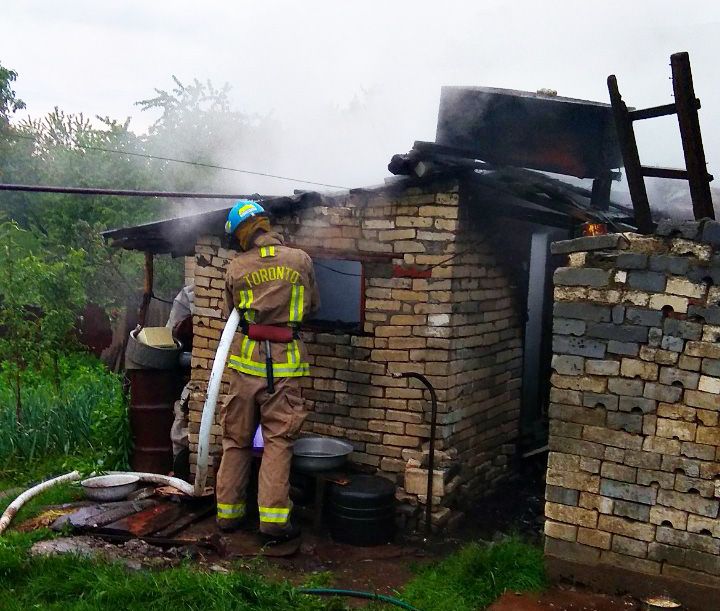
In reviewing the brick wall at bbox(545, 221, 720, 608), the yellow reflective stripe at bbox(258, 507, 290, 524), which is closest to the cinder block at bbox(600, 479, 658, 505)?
the brick wall at bbox(545, 221, 720, 608)

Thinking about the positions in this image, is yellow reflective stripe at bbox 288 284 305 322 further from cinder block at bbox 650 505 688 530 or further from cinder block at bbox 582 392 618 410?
cinder block at bbox 650 505 688 530

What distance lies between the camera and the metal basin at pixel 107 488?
22.4ft

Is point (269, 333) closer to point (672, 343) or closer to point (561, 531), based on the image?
point (561, 531)

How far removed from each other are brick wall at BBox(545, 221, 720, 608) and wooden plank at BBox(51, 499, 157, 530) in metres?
3.62

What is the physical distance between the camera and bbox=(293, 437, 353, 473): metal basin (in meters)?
6.32

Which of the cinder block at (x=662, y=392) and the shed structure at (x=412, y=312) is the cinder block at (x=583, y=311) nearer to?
the cinder block at (x=662, y=392)

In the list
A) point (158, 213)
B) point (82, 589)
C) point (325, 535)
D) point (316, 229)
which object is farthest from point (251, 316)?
point (158, 213)

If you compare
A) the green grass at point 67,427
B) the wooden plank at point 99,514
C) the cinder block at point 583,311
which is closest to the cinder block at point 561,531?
the cinder block at point 583,311

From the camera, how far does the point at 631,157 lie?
16.6 ft

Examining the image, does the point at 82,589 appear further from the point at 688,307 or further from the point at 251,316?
the point at 688,307

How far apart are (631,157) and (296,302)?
9.31 ft

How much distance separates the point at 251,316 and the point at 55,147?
18003mm

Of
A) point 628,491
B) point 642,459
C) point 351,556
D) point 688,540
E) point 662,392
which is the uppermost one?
point 662,392

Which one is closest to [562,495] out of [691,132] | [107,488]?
[691,132]
